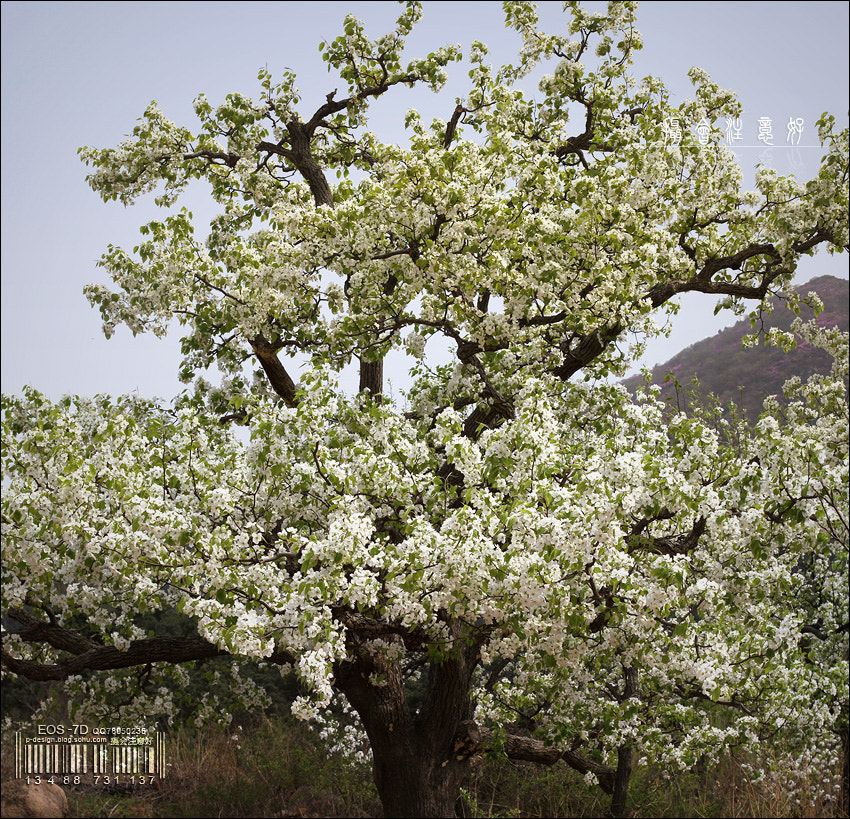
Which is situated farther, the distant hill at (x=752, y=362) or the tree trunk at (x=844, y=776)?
the distant hill at (x=752, y=362)

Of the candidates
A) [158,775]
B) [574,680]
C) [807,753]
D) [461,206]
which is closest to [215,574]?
[461,206]

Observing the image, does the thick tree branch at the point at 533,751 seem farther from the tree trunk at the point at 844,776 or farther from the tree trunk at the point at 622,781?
the tree trunk at the point at 844,776

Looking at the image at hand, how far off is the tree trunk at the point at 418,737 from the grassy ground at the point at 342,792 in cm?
214

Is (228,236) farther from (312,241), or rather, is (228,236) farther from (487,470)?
(487,470)

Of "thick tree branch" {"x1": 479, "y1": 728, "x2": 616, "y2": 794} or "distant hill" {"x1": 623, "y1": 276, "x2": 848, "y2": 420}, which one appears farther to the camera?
"distant hill" {"x1": 623, "y1": 276, "x2": 848, "y2": 420}

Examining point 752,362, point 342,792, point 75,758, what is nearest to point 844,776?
point 342,792

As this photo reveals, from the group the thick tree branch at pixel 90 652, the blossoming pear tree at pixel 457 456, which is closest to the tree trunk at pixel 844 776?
the blossoming pear tree at pixel 457 456

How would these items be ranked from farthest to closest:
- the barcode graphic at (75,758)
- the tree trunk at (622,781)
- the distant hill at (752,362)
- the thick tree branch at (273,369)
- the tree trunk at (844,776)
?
the distant hill at (752,362) < the barcode graphic at (75,758) < the tree trunk at (844,776) < the tree trunk at (622,781) < the thick tree branch at (273,369)

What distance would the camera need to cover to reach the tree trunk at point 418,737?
9188 mm

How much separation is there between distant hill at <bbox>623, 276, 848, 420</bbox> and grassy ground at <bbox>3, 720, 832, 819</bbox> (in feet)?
50.7

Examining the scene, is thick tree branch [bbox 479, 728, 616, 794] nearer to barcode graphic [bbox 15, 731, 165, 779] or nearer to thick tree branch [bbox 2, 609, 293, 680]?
thick tree branch [bbox 2, 609, 293, 680]

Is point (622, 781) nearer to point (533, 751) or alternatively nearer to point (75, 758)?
point (533, 751)

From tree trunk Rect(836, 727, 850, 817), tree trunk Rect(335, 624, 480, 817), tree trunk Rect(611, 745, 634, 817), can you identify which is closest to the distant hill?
tree trunk Rect(836, 727, 850, 817)

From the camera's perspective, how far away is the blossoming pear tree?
6363 mm
